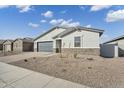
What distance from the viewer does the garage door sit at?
941 inches

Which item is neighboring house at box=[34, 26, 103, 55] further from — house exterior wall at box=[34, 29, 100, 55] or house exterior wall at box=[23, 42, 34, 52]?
house exterior wall at box=[23, 42, 34, 52]

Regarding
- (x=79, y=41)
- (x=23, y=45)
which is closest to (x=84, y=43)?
(x=79, y=41)

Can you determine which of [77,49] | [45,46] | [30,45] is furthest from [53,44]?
[30,45]

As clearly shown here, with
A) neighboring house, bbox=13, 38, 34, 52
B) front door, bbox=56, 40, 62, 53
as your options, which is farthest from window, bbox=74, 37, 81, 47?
neighboring house, bbox=13, 38, 34, 52

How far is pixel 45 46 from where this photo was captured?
2484 centimetres

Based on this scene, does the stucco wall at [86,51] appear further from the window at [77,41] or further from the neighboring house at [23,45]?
the neighboring house at [23,45]

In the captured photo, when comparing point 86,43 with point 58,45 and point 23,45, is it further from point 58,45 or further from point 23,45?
point 23,45

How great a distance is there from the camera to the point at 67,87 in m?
5.05

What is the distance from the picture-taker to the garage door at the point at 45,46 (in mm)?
23906

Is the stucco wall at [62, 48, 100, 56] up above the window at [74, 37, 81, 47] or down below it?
below

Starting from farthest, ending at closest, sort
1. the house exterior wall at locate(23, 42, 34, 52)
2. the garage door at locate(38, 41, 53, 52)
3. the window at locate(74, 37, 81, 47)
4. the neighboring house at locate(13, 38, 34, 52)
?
the house exterior wall at locate(23, 42, 34, 52) → the neighboring house at locate(13, 38, 34, 52) → the garage door at locate(38, 41, 53, 52) → the window at locate(74, 37, 81, 47)

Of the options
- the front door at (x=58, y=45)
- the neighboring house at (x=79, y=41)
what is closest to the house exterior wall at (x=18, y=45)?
the neighboring house at (x=79, y=41)
